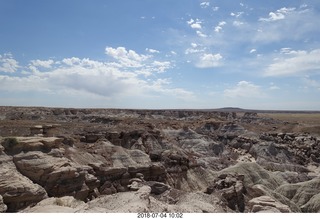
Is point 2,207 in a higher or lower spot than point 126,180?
higher

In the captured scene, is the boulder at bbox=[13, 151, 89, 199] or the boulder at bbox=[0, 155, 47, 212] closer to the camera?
the boulder at bbox=[0, 155, 47, 212]

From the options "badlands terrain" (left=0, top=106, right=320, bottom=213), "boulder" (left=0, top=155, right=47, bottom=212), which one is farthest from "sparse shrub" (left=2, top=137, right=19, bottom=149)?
"boulder" (left=0, top=155, right=47, bottom=212)

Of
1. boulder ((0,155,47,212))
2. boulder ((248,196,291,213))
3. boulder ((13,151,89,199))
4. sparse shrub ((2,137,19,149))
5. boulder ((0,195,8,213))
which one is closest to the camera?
boulder ((0,195,8,213))

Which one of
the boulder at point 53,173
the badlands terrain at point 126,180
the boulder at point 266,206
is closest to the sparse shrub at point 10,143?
the badlands terrain at point 126,180

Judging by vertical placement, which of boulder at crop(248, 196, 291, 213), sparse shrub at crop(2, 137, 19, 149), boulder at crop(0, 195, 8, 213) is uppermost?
sparse shrub at crop(2, 137, 19, 149)

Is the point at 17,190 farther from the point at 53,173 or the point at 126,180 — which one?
the point at 126,180

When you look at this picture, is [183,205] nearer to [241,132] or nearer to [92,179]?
[92,179]

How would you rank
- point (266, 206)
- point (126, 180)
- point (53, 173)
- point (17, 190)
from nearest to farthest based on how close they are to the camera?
point (17, 190) < point (266, 206) < point (53, 173) < point (126, 180)

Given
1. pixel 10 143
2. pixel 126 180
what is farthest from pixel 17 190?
pixel 126 180

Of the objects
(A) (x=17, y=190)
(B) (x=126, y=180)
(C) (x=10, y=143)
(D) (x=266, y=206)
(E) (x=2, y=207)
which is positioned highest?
(C) (x=10, y=143)

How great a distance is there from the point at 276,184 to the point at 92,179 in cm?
1895

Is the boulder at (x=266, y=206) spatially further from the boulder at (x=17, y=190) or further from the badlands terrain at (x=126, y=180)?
the boulder at (x=17, y=190)

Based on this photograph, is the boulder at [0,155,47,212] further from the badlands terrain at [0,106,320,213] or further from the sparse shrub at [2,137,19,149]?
the sparse shrub at [2,137,19,149]

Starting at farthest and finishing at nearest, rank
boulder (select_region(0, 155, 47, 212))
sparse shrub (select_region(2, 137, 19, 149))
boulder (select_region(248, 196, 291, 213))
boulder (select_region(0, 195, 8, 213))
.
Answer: sparse shrub (select_region(2, 137, 19, 149)), boulder (select_region(248, 196, 291, 213)), boulder (select_region(0, 155, 47, 212)), boulder (select_region(0, 195, 8, 213))
